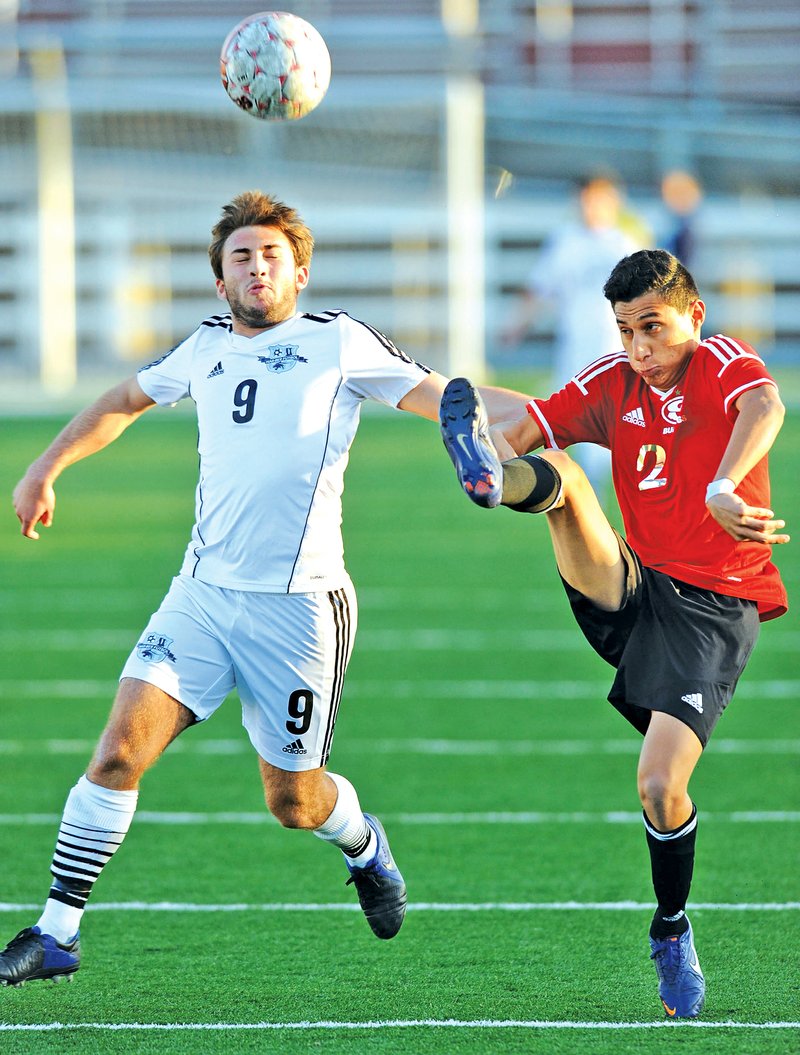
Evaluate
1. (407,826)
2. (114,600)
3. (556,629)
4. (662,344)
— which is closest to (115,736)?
(662,344)

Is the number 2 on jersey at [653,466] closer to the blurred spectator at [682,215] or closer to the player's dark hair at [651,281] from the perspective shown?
the player's dark hair at [651,281]

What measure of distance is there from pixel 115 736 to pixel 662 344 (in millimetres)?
1888

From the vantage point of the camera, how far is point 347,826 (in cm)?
530

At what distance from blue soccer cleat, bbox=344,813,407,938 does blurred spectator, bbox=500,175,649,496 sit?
911 centimetres

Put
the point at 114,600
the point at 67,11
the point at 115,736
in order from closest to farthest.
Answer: the point at 115,736 → the point at 114,600 → the point at 67,11

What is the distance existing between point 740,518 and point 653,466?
0.57 m

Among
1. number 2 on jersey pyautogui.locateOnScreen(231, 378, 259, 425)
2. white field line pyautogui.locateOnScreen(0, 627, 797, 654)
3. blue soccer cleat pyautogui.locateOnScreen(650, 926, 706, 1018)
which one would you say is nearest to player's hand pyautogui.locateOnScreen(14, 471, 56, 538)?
number 2 on jersey pyautogui.locateOnScreen(231, 378, 259, 425)

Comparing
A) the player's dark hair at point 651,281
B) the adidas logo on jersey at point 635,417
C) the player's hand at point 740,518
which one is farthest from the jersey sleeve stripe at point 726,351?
the player's hand at point 740,518

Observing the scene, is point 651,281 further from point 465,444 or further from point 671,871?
point 671,871

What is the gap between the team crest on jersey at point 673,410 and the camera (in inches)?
191

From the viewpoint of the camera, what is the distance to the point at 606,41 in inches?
1515

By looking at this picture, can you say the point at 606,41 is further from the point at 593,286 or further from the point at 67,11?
the point at 593,286

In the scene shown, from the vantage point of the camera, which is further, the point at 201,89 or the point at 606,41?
the point at 606,41

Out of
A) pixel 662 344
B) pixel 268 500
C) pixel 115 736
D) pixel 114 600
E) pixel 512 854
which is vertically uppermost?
pixel 662 344
